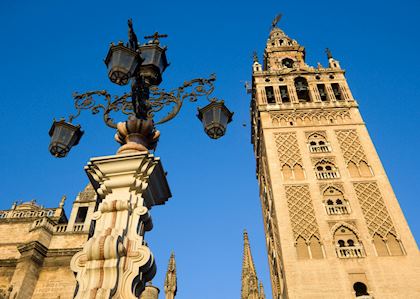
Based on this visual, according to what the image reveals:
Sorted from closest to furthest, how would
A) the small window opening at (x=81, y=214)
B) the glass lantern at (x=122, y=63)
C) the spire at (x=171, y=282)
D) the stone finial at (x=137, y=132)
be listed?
the stone finial at (x=137, y=132) < the glass lantern at (x=122, y=63) < the small window opening at (x=81, y=214) < the spire at (x=171, y=282)

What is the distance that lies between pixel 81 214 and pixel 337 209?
12.3 m

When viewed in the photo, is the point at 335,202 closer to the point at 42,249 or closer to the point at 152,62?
the point at 42,249

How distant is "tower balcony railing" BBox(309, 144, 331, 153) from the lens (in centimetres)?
2212

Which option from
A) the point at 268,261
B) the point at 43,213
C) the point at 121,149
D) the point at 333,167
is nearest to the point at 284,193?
the point at 333,167

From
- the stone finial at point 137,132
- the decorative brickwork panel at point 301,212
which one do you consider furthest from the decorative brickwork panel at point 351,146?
the stone finial at point 137,132

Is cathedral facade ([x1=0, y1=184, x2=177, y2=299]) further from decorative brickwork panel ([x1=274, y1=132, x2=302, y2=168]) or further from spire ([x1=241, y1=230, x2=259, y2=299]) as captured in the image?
spire ([x1=241, y1=230, x2=259, y2=299])

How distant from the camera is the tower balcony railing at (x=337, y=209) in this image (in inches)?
747

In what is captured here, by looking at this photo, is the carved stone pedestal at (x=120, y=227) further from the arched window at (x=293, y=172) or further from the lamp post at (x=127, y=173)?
the arched window at (x=293, y=172)

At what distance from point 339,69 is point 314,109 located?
16.6ft

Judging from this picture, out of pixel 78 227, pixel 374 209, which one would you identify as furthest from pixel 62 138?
pixel 374 209

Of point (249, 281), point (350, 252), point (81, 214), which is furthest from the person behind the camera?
point (249, 281)

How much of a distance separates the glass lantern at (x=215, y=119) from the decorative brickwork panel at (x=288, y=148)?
1686 cm

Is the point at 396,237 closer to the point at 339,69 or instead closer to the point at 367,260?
the point at 367,260

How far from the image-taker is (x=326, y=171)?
69.1ft
